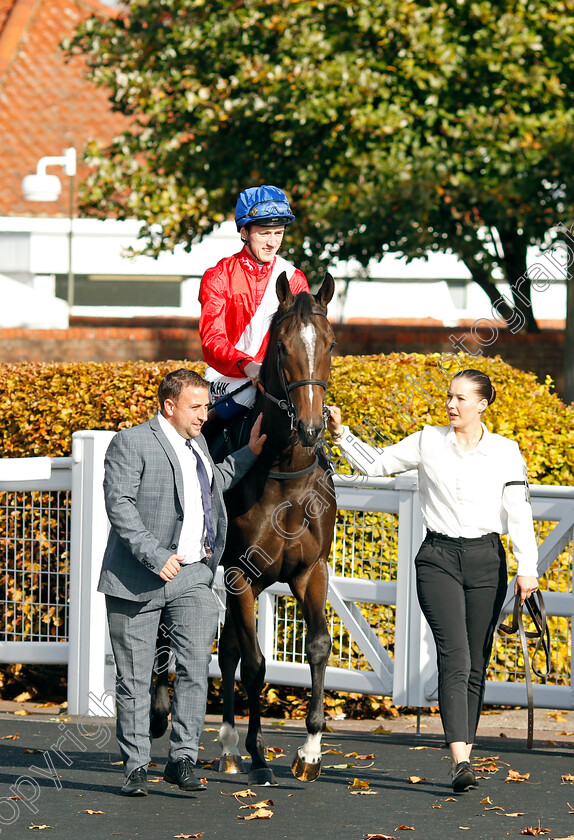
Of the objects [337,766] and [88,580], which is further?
[88,580]

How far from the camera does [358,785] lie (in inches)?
244

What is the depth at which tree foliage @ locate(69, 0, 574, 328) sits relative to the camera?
47.3 feet

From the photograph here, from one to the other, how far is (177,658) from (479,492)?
152 cm

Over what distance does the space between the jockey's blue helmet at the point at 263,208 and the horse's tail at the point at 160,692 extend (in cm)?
203

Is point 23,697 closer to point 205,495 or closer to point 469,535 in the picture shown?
point 205,495

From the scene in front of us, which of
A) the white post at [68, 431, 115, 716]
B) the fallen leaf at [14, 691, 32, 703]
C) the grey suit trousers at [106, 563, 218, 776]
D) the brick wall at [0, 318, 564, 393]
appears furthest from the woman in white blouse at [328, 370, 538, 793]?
the brick wall at [0, 318, 564, 393]

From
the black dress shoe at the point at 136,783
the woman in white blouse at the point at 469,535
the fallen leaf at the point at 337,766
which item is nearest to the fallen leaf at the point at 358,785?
the fallen leaf at the point at 337,766

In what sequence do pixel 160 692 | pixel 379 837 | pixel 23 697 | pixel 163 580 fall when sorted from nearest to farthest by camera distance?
pixel 379 837 → pixel 163 580 → pixel 160 692 → pixel 23 697

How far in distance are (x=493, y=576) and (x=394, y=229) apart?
376 inches

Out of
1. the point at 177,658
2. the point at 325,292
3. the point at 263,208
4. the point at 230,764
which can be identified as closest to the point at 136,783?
the point at 177,658

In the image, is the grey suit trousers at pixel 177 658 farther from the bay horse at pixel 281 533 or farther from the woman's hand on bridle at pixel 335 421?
the woman's hand on bridle at pixel 335 421

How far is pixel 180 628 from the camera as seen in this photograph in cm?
578

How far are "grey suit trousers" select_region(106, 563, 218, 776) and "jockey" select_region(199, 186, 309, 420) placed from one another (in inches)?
42.3

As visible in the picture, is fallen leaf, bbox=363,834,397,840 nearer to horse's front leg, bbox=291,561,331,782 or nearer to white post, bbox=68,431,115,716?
horse's front leg, bbox=291,561,331,782
